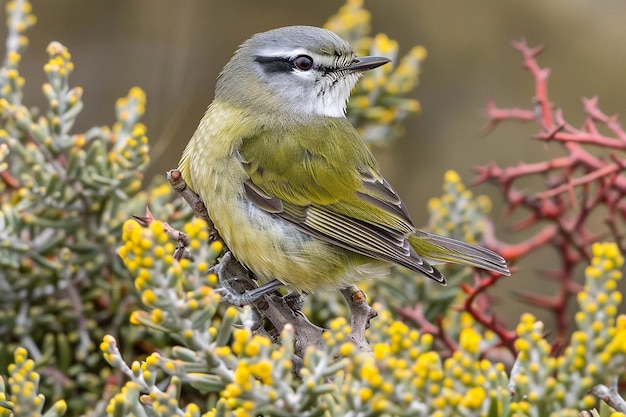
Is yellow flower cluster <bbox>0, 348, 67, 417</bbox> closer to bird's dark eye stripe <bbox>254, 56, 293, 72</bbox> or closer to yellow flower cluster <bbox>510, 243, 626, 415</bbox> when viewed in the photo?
yellow flower cluster <bbox>510, 243, 626, 415</bbox>

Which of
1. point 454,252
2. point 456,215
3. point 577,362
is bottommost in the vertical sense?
point 577,362

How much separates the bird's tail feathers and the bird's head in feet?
1.65

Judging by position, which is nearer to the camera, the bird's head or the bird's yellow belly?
the bird's yellow belly

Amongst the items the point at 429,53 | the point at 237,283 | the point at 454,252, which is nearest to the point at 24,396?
the point at 237,283

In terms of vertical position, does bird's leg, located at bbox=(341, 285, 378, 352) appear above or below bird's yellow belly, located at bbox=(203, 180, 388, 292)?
below

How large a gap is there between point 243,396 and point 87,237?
1.27 m

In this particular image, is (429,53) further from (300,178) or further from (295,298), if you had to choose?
(295,298)

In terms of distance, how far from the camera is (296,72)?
2732 millimetres

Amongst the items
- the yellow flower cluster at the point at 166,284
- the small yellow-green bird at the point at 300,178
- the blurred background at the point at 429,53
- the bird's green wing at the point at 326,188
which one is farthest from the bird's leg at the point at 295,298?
the blurred background at the point at 429,53

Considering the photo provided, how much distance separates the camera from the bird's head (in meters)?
2.69

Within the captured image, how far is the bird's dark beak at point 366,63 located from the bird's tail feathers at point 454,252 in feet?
1.67

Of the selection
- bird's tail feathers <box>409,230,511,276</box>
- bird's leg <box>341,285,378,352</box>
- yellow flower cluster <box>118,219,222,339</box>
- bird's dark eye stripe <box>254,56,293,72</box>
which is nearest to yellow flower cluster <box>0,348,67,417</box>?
yellow flower cluster <box>118,219,222,339</box>

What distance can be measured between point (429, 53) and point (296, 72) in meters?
2.62

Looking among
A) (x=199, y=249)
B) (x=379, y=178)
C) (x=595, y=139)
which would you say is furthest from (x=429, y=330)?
(x=199, y=249)
